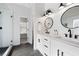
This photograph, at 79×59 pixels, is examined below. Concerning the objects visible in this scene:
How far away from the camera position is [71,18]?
86.8 inches

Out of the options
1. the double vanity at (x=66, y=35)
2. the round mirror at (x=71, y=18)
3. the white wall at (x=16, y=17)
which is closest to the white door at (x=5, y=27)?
the white wall at (x=16, y=17)

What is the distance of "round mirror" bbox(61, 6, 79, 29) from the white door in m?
2.76

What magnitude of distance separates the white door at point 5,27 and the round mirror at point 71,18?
2.76m

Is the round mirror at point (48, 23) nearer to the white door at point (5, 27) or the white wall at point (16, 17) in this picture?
the white wall at point (16, 17)

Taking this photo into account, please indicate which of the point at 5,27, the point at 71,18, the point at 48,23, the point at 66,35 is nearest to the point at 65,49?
the point at 66,35

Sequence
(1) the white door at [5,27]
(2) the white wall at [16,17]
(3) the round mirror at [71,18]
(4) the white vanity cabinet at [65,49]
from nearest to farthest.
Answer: (4) the white vanity cabinet at [65,49], (3) the round mirror at [71,18], (1) the white door at [5,27], (2) the white wall at [16,17]

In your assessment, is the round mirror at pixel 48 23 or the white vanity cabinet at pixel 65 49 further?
the round mirror at pixel 48 23

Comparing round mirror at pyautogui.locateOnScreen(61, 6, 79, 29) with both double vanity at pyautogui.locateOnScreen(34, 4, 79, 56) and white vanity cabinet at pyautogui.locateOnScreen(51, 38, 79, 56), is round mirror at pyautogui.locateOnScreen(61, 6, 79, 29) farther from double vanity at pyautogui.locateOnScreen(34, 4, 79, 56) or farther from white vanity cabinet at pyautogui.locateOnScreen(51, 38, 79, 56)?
white vanity cabinet at pyautogui.locateOnScreen(51, 38, 79, 56)

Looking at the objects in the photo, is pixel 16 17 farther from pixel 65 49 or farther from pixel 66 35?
pixel 65 49

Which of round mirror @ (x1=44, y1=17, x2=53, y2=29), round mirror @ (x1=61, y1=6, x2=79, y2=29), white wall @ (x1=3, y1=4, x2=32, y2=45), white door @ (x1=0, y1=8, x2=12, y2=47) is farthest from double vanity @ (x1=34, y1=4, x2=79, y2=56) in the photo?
white door @ (x1=0, y1=8, x2=12, y2=47)

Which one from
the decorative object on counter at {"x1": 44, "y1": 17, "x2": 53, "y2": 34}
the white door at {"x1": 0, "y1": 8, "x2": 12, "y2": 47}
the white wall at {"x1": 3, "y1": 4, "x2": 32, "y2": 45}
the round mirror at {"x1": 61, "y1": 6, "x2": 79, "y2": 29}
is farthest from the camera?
the white wall at {"x1": 3, "y1": 4, "x2": 32, "y2": 45}

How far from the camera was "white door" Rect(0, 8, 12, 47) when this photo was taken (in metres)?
3.71

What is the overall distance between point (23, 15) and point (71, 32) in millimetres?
3211

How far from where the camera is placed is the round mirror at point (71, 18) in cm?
202
